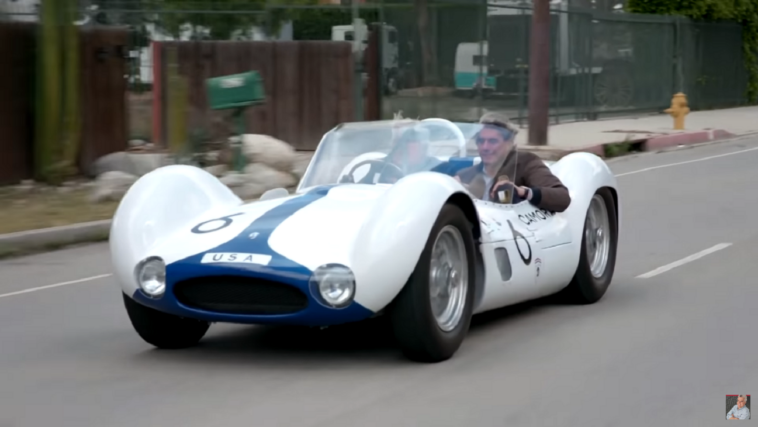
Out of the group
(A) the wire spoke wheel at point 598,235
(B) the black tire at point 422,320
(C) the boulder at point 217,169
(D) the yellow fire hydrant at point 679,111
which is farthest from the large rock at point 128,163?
(D) the yellow fire hydrant at point 679,111

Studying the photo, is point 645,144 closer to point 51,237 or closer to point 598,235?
point 51,237

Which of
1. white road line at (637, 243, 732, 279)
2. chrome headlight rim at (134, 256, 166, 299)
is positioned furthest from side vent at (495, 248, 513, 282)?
white road line at (637, 243, 732, 279)

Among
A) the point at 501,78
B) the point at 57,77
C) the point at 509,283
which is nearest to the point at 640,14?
the point at 501,78

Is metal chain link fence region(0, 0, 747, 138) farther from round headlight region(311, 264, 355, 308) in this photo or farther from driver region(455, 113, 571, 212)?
round headlight region(311, 264, 355, 308)

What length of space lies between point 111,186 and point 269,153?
278 cm

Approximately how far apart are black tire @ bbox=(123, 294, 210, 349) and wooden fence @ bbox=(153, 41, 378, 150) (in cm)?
1374

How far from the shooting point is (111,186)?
586 inches

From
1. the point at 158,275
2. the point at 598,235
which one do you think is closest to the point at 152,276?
the point at 158,275

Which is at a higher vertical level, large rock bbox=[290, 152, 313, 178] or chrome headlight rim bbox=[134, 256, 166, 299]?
chrome headlight rim bbox=[134, 256, 166, 299]

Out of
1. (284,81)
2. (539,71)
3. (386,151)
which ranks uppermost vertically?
(539,71)

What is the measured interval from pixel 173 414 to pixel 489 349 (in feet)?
6.58

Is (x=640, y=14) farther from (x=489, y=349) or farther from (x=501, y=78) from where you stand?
(x=489, y=349)

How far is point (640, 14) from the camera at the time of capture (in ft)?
111

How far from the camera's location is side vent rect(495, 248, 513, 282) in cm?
707
